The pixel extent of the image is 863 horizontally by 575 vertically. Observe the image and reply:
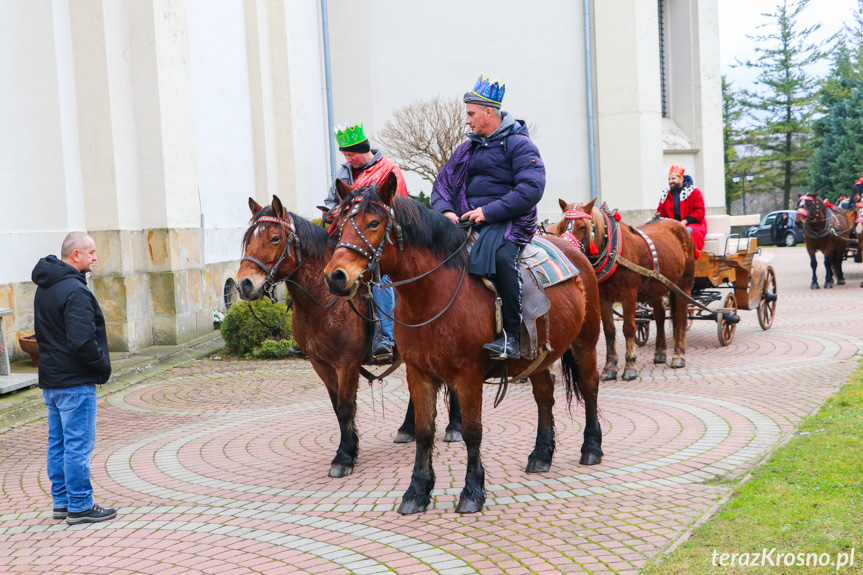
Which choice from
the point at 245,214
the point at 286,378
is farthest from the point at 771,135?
the point at 286,378

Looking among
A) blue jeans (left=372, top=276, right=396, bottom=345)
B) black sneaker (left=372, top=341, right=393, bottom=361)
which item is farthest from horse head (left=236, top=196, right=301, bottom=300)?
black sneaker (left=372, top=341, right=393, bottom=361)

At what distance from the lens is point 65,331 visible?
520 cm

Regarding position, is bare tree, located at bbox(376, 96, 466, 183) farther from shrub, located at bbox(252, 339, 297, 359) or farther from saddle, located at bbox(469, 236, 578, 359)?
saddle, located at bbox(469, 236, 578, 359)

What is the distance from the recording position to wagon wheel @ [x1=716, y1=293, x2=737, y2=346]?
37.6ft

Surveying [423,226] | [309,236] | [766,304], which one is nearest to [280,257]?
[309,236]

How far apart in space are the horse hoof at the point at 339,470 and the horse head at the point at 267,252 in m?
1.48

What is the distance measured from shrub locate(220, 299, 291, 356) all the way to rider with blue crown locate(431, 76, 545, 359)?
737cm

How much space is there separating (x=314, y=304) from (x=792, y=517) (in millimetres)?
3718

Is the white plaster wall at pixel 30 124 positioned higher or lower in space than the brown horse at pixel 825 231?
higher

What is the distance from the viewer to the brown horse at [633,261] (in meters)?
9.25

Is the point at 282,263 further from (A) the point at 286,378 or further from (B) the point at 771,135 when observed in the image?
(B) the point at 771,135

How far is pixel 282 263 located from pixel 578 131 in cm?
1944

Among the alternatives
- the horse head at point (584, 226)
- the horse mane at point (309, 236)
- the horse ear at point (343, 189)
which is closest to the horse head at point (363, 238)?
the horse ear at point (343, 189)

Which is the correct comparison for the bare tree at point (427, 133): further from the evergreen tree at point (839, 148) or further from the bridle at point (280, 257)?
the evergreen tree at point (839, 148)
